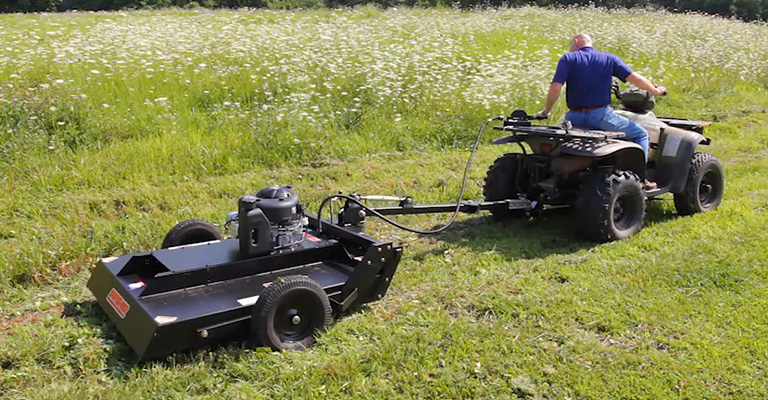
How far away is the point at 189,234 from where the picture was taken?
4836 millimetres

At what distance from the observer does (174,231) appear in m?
4.79

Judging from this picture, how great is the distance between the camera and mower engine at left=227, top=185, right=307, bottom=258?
4.21 meters

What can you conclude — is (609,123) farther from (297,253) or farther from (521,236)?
(297,253)

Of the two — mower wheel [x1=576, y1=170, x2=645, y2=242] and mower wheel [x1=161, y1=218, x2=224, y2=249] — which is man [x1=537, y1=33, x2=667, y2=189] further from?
mower wheel [x1=161, y1=218, x2=224, y2=249]

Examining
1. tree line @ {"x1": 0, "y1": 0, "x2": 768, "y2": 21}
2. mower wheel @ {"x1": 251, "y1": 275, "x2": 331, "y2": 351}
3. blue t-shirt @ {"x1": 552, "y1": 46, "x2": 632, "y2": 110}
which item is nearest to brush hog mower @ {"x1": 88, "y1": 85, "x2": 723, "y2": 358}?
mower wheel @ {"x1": 251, "y1": 275, "x2": 331, "y2": 351}

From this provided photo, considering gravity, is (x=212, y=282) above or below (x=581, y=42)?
below

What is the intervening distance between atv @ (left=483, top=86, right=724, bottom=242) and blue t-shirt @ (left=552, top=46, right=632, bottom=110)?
338 mm

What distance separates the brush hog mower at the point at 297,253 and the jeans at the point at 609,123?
131mm

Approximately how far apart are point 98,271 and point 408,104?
244 inches

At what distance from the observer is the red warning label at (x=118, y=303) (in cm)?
384

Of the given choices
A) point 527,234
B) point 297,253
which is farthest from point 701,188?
point 297,253

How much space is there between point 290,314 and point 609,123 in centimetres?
364

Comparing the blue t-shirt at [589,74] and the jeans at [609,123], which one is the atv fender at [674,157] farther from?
the blue t-shirt at [589,74]

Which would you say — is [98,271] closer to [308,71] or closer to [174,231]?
[174,231]
